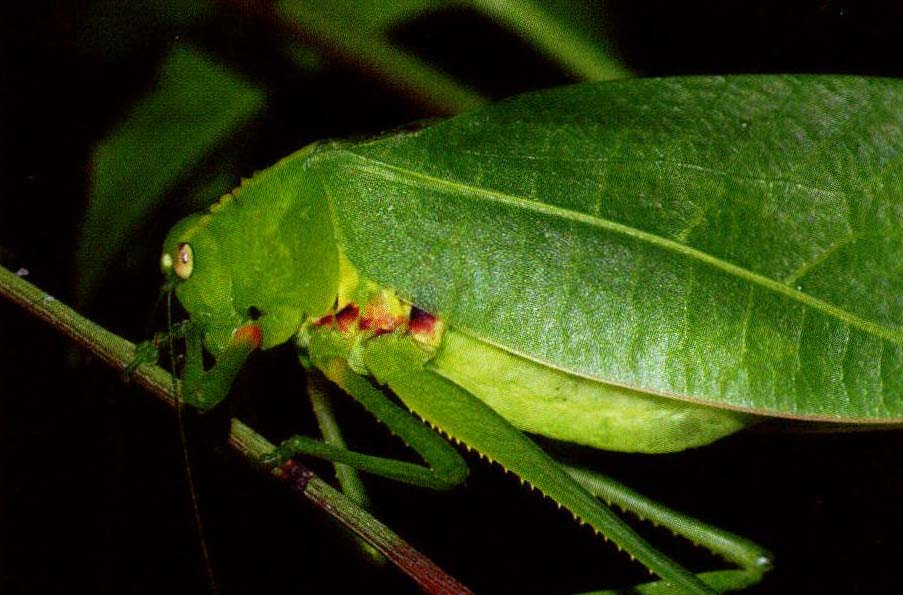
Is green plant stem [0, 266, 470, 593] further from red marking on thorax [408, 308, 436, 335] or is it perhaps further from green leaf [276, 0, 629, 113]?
green leaf [276, 0, 629, 113]

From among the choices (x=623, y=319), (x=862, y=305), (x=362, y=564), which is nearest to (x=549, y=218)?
(x=623, y=319)

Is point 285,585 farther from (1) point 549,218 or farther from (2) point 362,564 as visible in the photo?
(1) point 549,218

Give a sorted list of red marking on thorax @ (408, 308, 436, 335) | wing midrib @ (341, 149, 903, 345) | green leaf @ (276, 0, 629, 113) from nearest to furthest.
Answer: wing midrib @ (341, 149, 903, 345)
red marking on thorax @ (408, 308, 436, 335)
green leaf @ (276, 0, 629, 113)

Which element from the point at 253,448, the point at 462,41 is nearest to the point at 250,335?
the point at 253,448

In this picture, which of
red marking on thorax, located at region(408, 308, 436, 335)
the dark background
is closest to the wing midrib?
red marking on thorax, located at region(408, 308, 436, 335)

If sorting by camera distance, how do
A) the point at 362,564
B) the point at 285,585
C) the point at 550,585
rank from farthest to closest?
the point at 550,585 < the point at 285,585 < the point at 362,564

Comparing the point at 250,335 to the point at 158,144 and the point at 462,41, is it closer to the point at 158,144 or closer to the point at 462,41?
the point at 158,144
